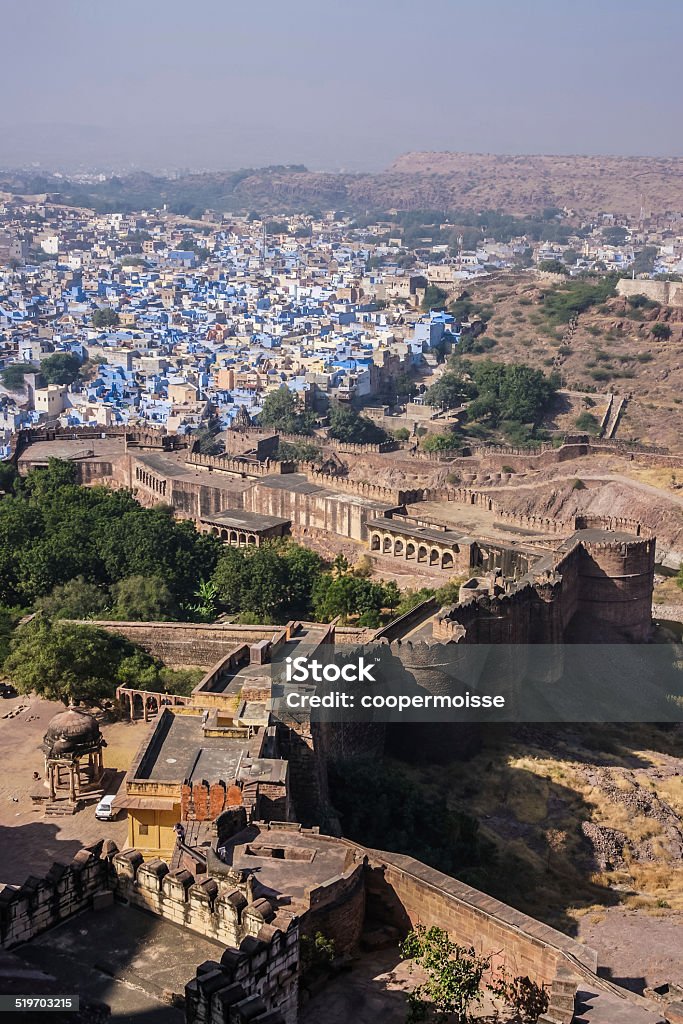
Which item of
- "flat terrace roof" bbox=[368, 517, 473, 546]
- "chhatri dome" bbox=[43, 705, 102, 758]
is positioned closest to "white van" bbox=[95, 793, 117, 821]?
"chhatri dome" bbox=[43, 705, 102, 758]

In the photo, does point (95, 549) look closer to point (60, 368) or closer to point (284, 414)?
point (284, 414)

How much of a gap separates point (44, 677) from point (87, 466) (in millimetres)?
17161

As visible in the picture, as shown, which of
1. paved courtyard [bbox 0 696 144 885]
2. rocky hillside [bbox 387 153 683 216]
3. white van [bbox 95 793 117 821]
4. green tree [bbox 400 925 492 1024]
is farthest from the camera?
rocky hillside [bbox 387 153 683 216]

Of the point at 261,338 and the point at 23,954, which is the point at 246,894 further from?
the point at 261,338

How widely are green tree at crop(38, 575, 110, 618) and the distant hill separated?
14159 cm

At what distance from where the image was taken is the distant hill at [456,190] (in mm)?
163500

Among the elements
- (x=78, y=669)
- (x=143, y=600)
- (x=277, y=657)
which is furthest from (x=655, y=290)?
(x=78, y=669)

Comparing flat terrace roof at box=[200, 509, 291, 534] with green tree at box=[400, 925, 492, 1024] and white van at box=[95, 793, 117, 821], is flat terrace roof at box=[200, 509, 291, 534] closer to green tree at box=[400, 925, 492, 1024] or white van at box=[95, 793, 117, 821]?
white van at box=[95, 793, 117, 821]

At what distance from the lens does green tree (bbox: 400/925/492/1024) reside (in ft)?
30.9

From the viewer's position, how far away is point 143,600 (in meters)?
24.1

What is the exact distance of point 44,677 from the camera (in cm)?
1866

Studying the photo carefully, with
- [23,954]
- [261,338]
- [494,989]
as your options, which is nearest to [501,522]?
[494,989]

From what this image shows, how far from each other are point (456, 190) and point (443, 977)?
588 ft

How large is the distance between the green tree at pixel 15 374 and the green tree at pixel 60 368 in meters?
0.79
